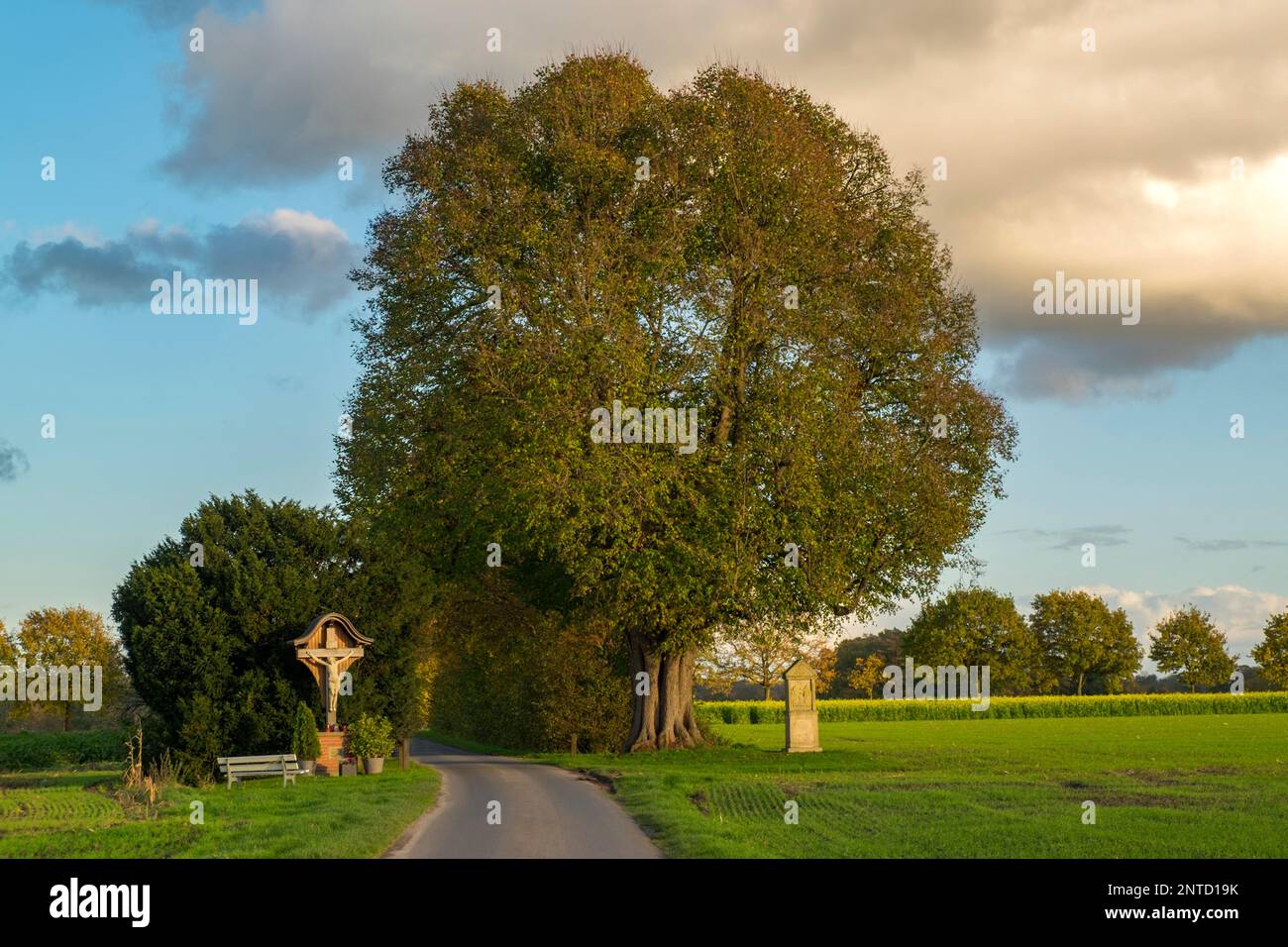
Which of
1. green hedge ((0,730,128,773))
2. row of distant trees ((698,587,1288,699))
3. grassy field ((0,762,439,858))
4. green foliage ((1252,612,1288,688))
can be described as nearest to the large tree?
grassy field ((0,762,439,858))

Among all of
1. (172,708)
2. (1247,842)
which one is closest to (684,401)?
(172,708)

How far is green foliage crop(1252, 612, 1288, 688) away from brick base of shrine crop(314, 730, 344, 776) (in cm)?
11445

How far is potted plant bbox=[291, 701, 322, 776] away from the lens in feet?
95.8

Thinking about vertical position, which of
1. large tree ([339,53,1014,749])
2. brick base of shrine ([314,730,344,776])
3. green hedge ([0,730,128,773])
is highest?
large tree ([339,53,1014,749])

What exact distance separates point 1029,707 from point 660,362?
205 ft

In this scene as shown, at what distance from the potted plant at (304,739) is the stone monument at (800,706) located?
15274 millimetres

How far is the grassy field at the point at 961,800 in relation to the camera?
15.5 meters

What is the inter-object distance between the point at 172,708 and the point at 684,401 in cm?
1559

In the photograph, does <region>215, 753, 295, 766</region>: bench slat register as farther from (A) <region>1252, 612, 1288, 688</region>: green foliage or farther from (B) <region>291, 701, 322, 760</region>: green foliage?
(A) <region>1252, 612, 1288, 688</region>: green foliage

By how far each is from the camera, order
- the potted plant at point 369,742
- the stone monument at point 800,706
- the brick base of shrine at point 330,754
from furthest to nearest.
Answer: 1. the stone monument at point 800,706
2. the potted plant at point 369,742
3. the brick base of shrine at point 330,754

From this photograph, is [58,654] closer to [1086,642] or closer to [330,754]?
[330,754]

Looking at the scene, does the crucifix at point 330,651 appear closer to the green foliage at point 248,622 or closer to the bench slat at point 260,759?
the green foliage at point 248,622

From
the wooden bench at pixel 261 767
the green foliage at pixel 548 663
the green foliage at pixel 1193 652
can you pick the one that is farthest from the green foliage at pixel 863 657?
the wooden bench at pixel 261 767

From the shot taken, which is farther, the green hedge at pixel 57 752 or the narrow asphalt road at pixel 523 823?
the green hedge at pixel 57 752
